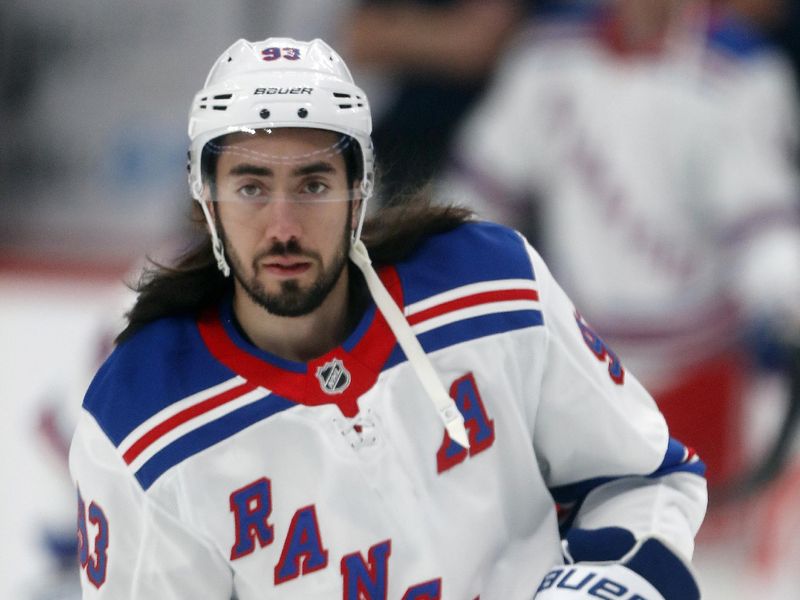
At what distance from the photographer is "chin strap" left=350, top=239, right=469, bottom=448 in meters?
1.97

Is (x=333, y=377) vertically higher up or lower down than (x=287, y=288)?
lower down

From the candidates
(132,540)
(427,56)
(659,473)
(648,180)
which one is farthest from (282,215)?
(427,56)

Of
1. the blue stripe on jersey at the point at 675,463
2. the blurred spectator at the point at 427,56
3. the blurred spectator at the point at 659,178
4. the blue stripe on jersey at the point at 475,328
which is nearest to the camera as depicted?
the blue stripe on jersey at the point at 475,328

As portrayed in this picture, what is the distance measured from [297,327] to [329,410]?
0.13 m

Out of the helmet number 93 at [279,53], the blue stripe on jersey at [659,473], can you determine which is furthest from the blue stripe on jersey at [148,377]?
the blue stripe on jersey at [659,473]

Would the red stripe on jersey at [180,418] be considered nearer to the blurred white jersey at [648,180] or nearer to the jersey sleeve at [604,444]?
the jersey sleeve at [604,444]

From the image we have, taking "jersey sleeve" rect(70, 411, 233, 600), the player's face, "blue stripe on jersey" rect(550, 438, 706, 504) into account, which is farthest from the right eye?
"blue stripe on jersey" rect(550, 438, 706, 504)

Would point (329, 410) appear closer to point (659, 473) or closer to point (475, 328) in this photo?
point (475, 328)

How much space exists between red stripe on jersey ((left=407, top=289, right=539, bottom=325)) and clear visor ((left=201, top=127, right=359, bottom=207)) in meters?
0.19

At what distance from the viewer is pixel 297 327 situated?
6.67 feet

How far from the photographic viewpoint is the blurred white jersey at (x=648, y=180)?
163 inches

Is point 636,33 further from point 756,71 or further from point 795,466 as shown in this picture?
point 795,466

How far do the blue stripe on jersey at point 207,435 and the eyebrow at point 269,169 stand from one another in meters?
0.29

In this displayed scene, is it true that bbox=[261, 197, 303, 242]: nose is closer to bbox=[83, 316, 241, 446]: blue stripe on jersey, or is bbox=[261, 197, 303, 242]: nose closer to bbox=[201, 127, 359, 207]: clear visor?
bbox=[201, 127, 359, 207]: clear visor
